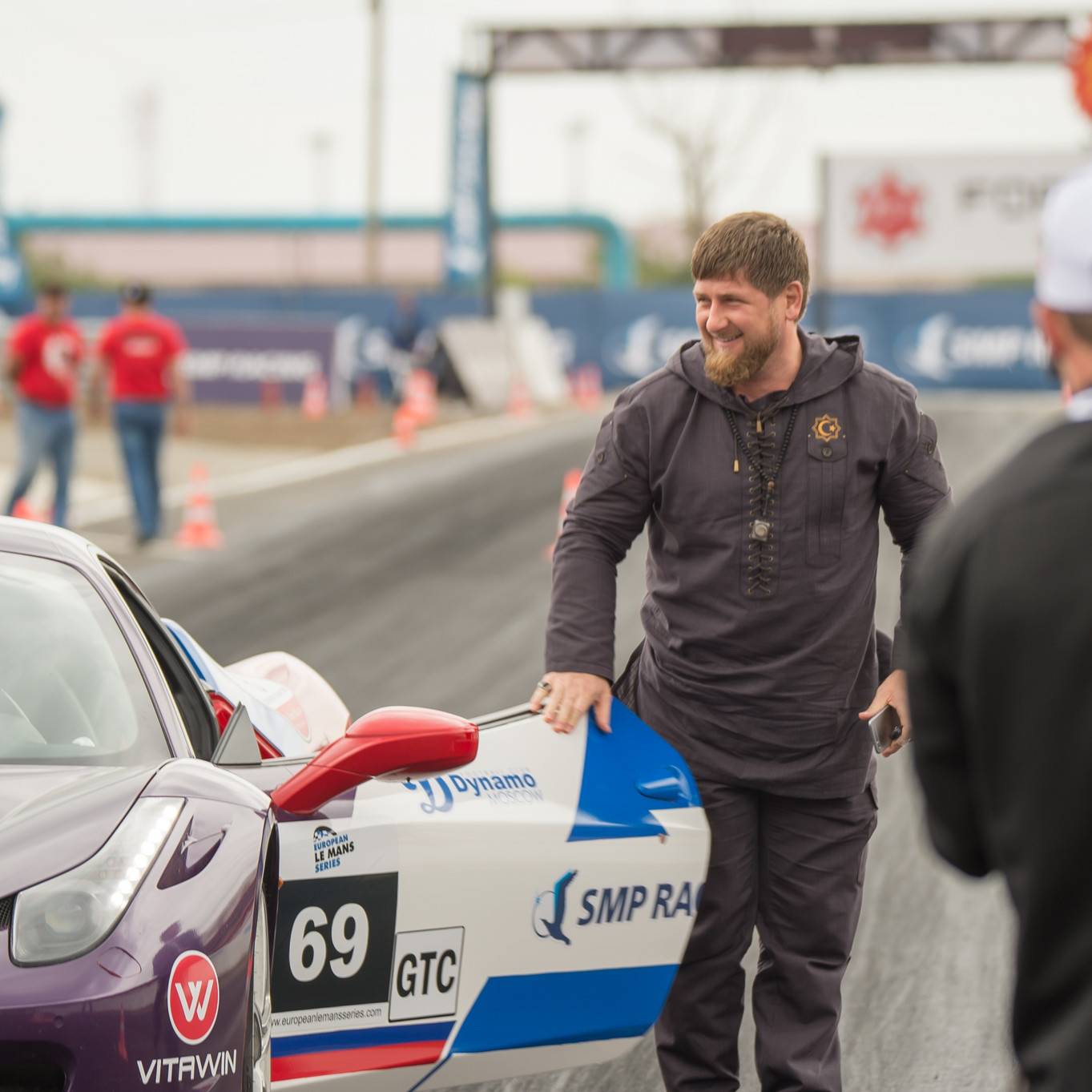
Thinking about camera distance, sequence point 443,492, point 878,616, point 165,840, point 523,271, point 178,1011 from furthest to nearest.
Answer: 1. point 523,271
2. point 443,492
3. point 878,616
4. point 165,840
5. point 178,1011

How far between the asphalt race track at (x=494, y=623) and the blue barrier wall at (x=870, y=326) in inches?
347

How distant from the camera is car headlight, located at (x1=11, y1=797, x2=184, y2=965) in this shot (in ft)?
8.95

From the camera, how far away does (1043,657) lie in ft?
6.11

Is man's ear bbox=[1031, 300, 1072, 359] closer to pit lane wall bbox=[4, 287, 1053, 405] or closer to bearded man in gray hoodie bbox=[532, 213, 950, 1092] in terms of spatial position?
bearded man in gray hoodie bbox=[532, 213, 950, 1092]

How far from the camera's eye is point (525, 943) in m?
3.56

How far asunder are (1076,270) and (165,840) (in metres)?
1.71

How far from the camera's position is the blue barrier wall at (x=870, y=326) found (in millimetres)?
32688

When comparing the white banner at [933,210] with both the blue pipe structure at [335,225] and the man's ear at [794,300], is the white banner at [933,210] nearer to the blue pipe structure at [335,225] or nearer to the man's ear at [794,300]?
the blue pipe structure at [335,225]

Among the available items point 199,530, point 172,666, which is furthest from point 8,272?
point 172,666

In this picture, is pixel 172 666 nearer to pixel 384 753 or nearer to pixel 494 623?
pixel 384 753

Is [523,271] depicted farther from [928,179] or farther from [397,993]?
[397,993]

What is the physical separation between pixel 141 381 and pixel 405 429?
913 cm

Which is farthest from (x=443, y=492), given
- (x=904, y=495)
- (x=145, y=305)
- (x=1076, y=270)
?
(x=1076, y=270)

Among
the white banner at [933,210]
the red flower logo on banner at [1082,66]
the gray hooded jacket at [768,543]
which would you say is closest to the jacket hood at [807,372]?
the gray hooded jacket at [768,543]
